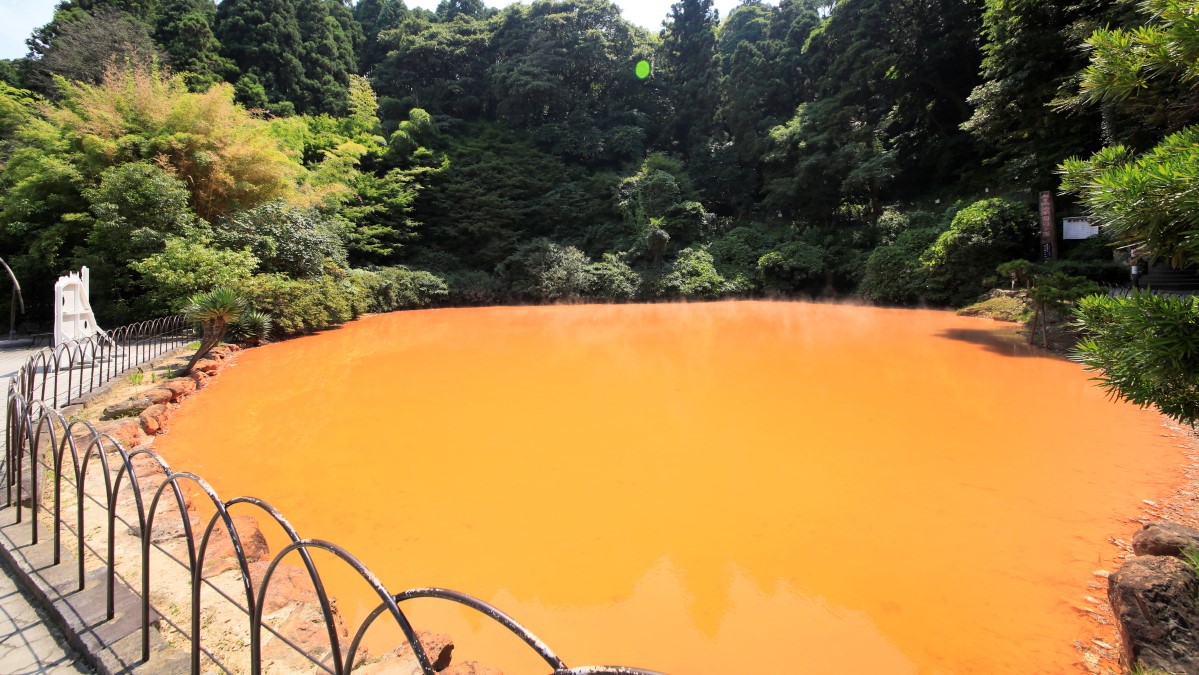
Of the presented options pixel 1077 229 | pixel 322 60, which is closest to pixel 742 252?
pixel 1077 229

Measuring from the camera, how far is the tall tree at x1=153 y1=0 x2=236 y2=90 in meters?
20.3

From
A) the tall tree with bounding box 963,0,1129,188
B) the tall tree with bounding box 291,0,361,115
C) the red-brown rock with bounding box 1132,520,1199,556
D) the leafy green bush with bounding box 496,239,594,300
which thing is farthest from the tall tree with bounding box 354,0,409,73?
the red-brown rock with bounding box 1132,520,1199,556

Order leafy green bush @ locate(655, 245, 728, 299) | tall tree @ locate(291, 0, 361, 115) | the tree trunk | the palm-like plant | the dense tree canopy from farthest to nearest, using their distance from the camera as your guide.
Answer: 1. tall tree @ locate(291, 0, 361, 115)
2. leafy green bush @ locate(655, 245, 728, 299)
3. the dense tree canopy
4. the tree trunk
5. the palm-like plant

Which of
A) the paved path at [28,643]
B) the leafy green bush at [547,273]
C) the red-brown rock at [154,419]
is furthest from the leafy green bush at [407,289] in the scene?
the paved path at [28,643]

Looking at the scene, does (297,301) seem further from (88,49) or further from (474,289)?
(88,49)

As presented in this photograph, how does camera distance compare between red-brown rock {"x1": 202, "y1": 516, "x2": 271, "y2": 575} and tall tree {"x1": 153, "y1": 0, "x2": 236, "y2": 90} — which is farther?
tall tree {"x1": 153, "y1": 0, "x2": 236, "y2": 90}

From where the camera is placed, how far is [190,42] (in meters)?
21.0

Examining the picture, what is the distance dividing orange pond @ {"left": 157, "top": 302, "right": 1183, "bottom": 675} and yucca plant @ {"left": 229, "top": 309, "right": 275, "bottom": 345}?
2.47 meters

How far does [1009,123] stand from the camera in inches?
469

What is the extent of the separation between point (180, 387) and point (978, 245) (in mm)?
16263

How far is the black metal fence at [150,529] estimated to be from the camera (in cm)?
107

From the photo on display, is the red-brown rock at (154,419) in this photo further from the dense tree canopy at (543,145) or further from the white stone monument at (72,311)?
the dense tree canopy at (543,145)

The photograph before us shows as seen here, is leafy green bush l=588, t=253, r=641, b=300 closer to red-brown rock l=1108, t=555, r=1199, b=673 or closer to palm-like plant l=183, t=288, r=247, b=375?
palm-like plant l=183, t=288, r=247, b=375

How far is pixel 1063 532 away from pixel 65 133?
1635cm
